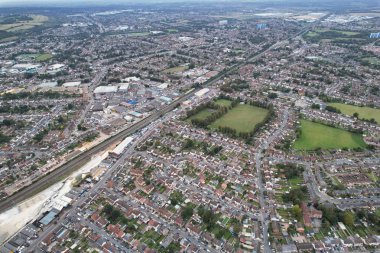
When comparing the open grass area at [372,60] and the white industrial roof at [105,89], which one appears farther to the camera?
the open grass area at [372,60]

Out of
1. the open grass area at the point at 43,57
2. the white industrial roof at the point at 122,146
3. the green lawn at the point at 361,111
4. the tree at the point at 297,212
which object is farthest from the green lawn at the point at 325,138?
the open grass area at the point at 43,57

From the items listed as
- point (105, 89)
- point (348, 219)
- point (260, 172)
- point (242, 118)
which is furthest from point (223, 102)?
point (348, 219)

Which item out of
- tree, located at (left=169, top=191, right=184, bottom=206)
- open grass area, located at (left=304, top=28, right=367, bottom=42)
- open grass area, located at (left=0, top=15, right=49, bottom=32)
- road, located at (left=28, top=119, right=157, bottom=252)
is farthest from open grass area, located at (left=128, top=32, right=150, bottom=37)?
tree, located at (left=169, top=191, right=184, bottom=206)

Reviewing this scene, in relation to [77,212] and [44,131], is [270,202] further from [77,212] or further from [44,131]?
[44,131]

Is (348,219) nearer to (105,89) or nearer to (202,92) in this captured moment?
(202,92)

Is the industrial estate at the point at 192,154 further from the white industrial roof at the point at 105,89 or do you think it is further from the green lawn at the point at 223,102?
the white industrial roof at the point at 105,89

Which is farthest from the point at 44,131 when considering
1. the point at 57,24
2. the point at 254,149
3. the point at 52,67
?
the point at 57,24
